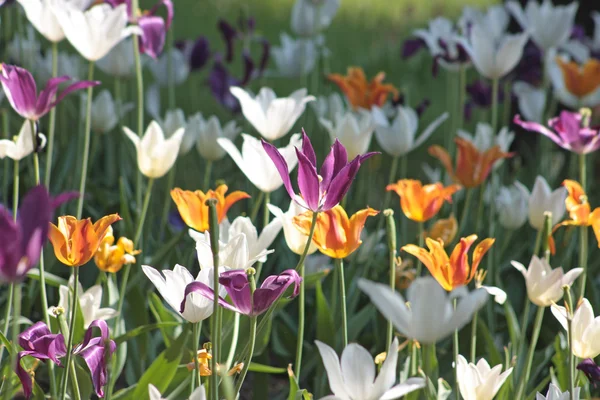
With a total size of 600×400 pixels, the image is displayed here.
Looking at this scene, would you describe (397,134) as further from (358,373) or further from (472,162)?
(358,373)

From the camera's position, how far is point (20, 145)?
4.25 ft

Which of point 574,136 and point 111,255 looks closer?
point 111,255

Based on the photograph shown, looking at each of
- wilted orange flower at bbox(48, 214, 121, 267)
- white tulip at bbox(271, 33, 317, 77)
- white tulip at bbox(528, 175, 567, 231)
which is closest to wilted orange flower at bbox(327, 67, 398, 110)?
white tulip at bbox(271, 33, 317, 77)

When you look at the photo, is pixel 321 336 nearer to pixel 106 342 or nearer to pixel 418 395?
pixel 418 395

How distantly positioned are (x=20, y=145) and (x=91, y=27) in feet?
1.04

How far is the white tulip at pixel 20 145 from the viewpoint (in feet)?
4.16

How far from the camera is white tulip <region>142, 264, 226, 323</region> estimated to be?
3.19ft

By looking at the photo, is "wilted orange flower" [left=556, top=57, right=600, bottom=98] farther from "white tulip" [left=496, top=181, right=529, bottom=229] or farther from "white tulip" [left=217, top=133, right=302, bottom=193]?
"white tulip" [left=217, top=133, right=302, bottom=193]

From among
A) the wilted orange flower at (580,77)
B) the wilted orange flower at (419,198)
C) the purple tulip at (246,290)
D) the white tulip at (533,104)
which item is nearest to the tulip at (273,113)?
the wilted orange flower at (419,198)

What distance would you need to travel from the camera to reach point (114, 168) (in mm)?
2588

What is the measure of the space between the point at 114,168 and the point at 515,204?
50.7 inches

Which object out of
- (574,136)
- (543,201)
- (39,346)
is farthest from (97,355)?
(574,136)

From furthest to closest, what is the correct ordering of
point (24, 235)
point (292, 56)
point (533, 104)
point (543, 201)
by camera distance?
point (292, 56) < point (533, 104) < point (543, 201) < point (24, 235)

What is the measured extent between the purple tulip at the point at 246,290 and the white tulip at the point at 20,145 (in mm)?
472
